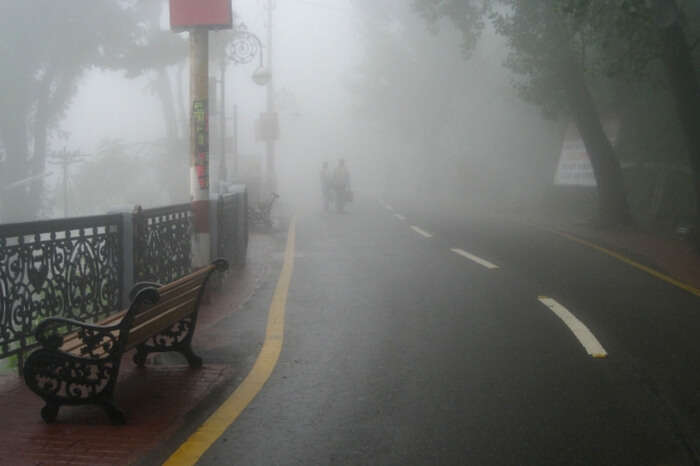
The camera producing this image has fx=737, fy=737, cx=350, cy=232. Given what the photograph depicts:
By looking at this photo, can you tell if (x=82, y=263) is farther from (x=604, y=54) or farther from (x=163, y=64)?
(x=163, y=64)

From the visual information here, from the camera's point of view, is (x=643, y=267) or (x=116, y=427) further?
(x=643, y=267)

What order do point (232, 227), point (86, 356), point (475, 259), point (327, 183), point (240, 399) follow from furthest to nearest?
point (327, 183) < point (475, 259) < point (232, 227) < point (240, 399) < point (86, 356)

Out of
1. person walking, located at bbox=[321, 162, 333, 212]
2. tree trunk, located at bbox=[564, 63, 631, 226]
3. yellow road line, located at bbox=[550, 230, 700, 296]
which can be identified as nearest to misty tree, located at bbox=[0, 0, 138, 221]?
person walking, located at bbox=[321, 162, 333, 212]

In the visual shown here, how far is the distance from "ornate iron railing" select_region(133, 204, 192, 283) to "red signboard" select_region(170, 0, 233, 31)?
234 centimetres

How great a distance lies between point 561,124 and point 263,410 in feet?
90.1

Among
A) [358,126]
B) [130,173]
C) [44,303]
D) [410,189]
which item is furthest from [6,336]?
[358,126]

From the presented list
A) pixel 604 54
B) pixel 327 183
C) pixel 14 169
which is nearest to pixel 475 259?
pixel 604 54

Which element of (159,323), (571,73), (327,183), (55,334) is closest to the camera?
(55,334)

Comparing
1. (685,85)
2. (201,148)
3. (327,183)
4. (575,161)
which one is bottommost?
(327,183)

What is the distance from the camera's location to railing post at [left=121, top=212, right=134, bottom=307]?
25.1 feet

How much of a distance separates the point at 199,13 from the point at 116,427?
615 cm

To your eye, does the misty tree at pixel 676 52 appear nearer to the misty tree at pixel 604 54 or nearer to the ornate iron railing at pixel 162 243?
the misty tree at pixel 604 54

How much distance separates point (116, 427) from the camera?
474cm

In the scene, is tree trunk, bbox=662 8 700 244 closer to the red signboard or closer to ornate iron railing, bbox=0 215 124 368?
the red signboard
